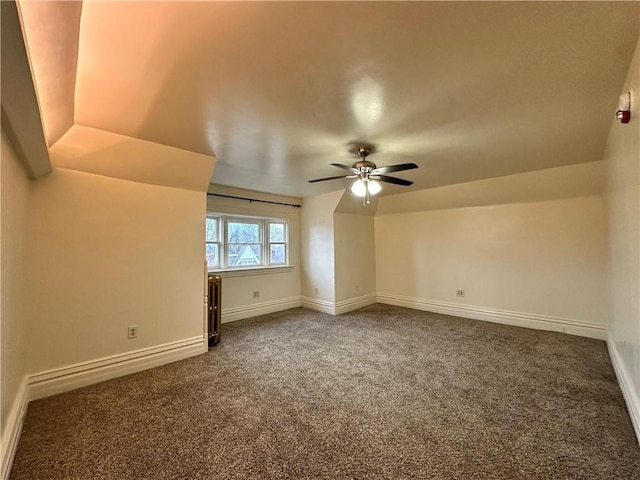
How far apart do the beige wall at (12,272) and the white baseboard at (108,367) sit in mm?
187

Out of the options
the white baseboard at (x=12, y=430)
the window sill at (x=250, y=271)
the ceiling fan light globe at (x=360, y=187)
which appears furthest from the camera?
the window sill at (x=250, y=271)

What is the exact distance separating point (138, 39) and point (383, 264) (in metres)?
5.10

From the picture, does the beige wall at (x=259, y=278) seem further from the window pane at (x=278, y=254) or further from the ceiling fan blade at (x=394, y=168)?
the ceiling fan blade at (x=394, y=168)

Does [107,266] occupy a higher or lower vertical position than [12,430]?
higher

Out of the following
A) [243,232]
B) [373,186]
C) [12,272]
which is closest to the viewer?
[12,272]

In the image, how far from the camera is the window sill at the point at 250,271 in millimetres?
4351

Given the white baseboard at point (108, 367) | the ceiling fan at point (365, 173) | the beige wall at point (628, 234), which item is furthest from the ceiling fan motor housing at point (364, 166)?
the white baseboard at point (108, 367)

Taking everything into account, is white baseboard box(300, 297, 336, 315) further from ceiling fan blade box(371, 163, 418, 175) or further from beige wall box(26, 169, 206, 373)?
ceiling fan blade box(371, 163, 418, 175)

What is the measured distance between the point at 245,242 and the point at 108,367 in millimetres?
2599

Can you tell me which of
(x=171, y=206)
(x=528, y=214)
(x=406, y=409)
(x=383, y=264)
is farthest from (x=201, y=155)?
(x=528, y=214)

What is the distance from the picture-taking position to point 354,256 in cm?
527

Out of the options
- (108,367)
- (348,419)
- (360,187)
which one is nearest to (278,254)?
(360,187)

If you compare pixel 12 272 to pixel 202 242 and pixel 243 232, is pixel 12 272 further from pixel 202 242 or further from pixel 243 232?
pixel 243 232

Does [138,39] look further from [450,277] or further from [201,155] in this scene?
[450,277]
